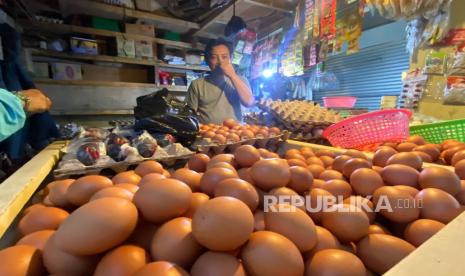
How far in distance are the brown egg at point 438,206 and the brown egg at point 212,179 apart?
0.45m

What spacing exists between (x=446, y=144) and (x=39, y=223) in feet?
4.87

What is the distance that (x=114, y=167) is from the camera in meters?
0.93

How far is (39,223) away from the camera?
0.52 m

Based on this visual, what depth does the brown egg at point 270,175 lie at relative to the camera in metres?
0.64

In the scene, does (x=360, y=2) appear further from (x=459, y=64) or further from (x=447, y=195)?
(x=447, y=195)

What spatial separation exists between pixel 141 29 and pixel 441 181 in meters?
3.93

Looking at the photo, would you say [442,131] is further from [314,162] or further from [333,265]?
[333,265]

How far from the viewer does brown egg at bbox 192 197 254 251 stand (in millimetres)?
393

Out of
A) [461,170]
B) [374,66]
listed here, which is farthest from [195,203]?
[374,66]

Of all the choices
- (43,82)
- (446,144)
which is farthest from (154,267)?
(43,82)

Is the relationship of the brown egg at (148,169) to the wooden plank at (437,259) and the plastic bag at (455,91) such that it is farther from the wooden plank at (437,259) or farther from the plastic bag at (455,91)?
the plastic bag at (455,91)

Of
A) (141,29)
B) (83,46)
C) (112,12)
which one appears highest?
(112,12)

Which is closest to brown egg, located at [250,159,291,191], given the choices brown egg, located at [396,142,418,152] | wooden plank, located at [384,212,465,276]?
wooden plank, located at [384,212,465,276]

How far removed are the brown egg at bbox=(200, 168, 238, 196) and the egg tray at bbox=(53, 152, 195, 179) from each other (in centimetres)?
40
